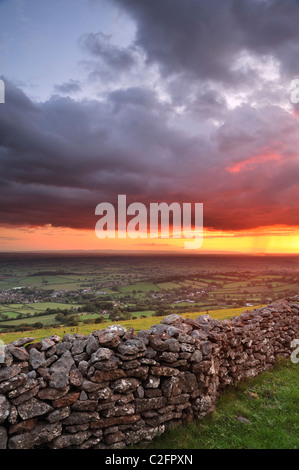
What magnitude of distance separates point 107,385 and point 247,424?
14.2ft

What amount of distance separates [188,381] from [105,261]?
158 ft

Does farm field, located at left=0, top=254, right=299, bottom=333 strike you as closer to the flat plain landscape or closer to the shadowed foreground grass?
the flat plain landscape

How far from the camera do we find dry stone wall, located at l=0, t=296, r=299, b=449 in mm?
5297

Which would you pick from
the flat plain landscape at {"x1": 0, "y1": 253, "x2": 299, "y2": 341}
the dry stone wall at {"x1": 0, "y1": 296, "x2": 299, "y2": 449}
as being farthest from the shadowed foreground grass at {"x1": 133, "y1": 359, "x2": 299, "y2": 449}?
the flat plain landscape at {"x1": 0, "y1": 253, "x2": 299, "y2": 341}

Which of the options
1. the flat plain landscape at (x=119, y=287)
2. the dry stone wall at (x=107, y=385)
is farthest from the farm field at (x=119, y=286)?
the dry stone wall at (x=107, y=385)

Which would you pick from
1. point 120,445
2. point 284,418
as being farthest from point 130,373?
point 284,418

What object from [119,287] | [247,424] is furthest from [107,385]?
[119,287]

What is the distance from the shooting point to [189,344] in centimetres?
743

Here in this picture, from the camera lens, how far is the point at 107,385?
6086 millimetres

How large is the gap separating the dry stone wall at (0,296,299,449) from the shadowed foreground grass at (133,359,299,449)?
30 cm

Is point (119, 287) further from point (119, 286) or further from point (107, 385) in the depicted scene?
point (107, 385)

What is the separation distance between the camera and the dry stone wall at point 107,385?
17.4 ft

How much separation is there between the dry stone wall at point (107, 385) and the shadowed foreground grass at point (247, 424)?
30 cm
